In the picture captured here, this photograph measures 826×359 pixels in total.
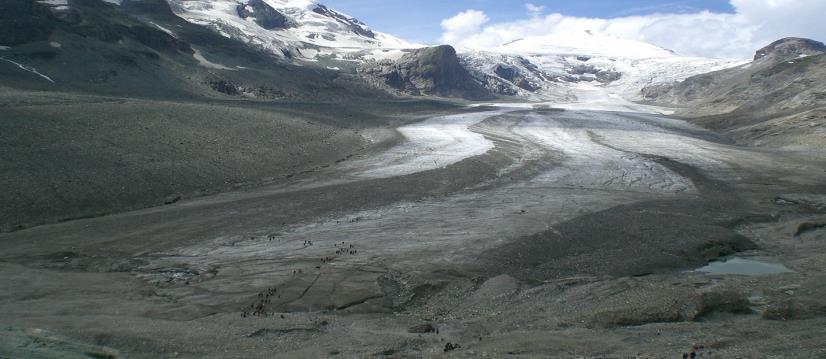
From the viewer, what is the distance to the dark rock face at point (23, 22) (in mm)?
57812

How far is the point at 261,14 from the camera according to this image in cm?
16662

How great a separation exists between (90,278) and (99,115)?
2003cm

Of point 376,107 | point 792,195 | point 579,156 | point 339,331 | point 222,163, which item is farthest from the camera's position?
point 376,107

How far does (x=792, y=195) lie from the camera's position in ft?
83.6

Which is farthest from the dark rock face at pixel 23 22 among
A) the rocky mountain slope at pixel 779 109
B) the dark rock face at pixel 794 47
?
the dark rock face at pixel 794 47

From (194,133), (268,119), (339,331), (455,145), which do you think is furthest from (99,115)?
(339,331)

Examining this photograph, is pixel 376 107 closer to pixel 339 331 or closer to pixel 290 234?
pixel 290 234

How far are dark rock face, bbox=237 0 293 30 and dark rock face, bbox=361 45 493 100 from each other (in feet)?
167

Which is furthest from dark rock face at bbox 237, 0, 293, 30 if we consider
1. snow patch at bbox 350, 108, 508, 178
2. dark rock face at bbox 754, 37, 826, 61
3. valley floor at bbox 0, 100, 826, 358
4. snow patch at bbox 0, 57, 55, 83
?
valley floor at bbox 0, 100, 826, 358

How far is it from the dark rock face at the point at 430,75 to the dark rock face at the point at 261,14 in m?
50.8

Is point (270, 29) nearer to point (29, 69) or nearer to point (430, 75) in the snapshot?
point (430, 75)

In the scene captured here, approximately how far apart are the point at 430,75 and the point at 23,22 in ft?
276

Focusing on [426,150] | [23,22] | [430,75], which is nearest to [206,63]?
[23,22]

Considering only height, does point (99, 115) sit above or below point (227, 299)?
above
